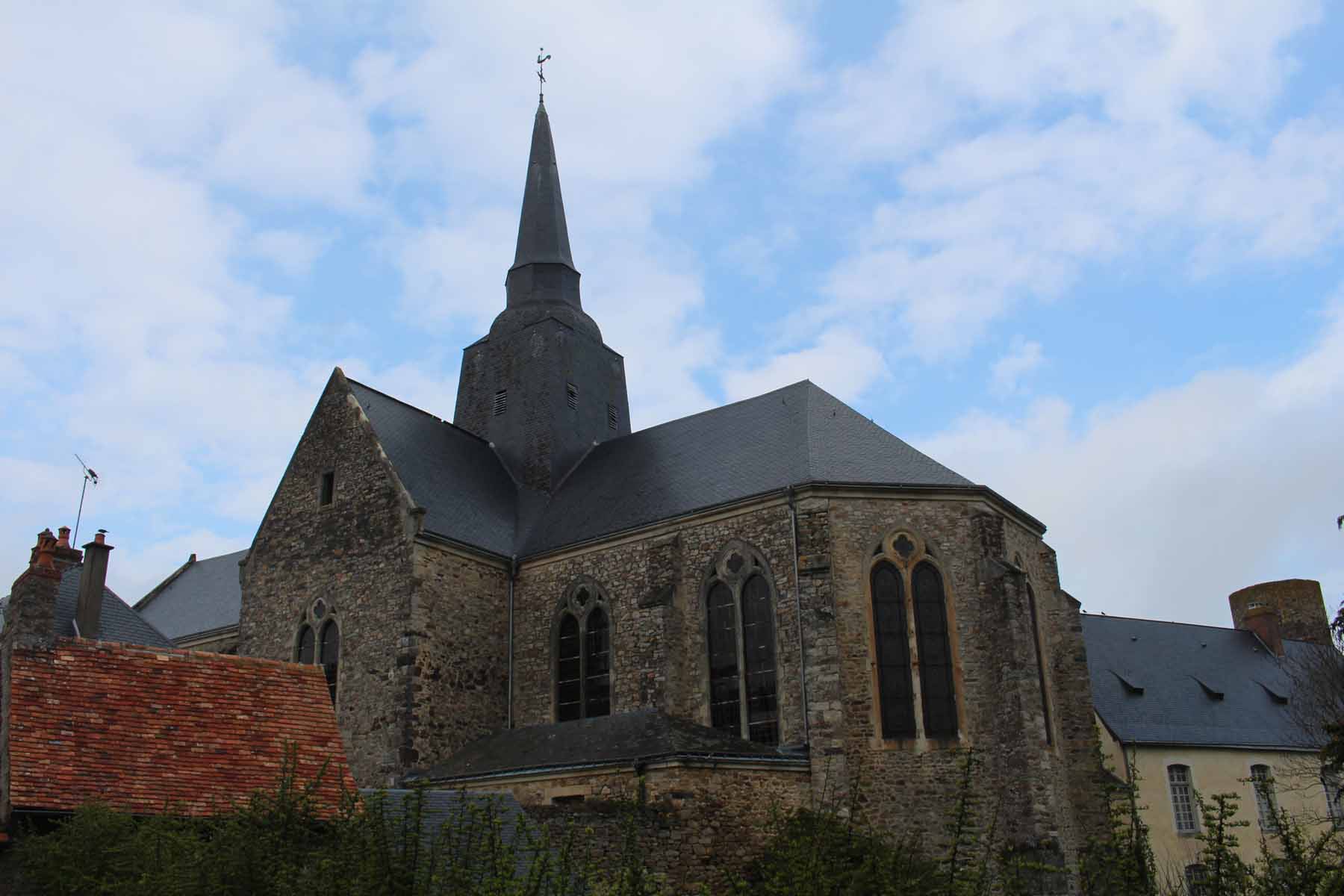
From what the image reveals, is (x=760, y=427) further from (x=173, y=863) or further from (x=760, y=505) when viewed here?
(x=173, y=863)

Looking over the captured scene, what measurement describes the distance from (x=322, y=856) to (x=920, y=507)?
13.0 m

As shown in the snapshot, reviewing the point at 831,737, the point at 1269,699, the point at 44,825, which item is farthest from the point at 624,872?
the point at 1269,699

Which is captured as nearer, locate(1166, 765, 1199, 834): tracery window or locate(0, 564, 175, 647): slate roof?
locate(0, 564, 175, 647): slate roof

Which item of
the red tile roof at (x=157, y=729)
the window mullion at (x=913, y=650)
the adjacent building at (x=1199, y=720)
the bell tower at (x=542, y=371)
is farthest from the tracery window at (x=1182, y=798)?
the red tile roof at (x=157, y=729)

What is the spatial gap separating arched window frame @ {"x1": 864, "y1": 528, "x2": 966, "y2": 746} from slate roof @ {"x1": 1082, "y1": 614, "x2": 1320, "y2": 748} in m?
9.72

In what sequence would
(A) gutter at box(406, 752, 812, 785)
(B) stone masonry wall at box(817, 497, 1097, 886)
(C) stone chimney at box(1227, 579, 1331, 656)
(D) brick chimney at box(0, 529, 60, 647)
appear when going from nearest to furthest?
(D) brick chimney at box(0, 529, 60, 647), (A) gutter at box(406, 752, 812, 785), (B) stone masonry wall at box(817, 497, 1097, 886), (C) stone chimney at box(1227, 579, 1331, 656)

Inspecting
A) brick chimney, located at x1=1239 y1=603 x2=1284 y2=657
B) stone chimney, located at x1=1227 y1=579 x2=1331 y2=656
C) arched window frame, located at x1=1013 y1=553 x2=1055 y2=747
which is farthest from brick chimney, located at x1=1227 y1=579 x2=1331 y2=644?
arched window frame, located at x1=1013 y1=553 x2=1055 y2=747

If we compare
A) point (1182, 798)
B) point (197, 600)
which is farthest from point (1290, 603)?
point (197, 600)

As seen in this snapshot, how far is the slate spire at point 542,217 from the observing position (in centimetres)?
2855

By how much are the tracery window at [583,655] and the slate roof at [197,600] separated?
930 centimetres

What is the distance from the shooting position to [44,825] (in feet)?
35.1

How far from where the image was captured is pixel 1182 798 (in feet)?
84.6

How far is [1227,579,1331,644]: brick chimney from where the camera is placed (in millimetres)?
37719

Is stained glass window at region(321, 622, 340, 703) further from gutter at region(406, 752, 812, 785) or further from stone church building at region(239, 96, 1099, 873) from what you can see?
gutter at region(406, 752, 812, 785)
